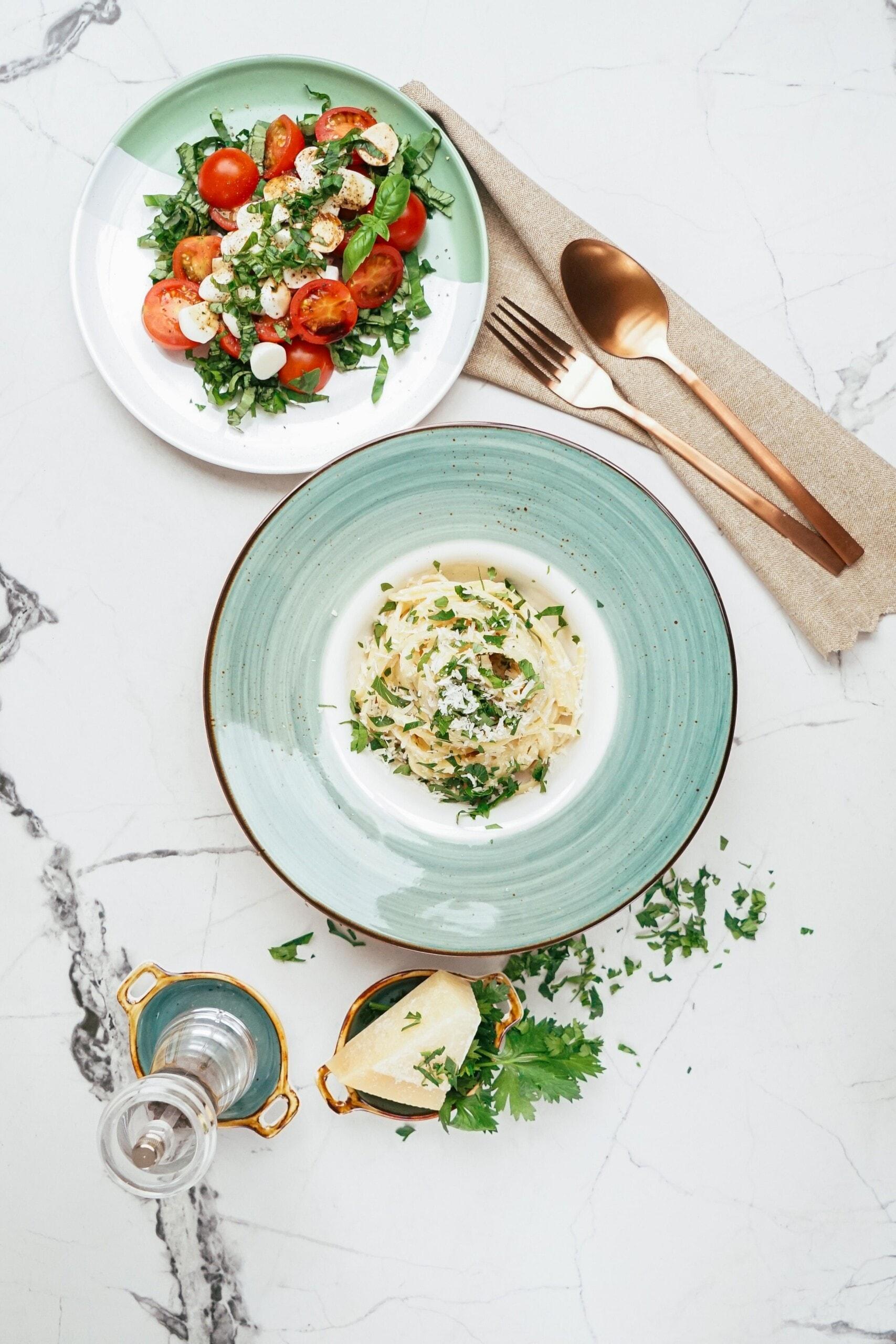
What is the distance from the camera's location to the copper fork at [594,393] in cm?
207

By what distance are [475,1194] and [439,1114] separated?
1.33 feet

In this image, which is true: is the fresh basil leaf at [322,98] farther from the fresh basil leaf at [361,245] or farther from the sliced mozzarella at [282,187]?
the fresh basil leaf at [361,245]

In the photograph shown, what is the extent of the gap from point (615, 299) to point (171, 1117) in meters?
2.08

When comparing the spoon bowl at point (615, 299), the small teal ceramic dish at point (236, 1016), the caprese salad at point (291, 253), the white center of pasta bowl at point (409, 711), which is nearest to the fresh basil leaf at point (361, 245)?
the caprese salad at point (291, 253)

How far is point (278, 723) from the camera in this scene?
1.95 meters

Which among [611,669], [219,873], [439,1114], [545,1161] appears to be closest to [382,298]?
[611,669]

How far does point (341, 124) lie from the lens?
1.95m

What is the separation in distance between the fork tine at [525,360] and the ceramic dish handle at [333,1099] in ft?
5.48

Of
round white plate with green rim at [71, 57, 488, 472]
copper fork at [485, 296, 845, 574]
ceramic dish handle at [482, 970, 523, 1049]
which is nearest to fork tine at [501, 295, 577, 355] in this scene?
copper fork at [485, 296, 845, 574]

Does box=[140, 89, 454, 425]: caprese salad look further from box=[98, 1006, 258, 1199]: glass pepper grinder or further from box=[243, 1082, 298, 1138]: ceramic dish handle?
box=[243, 1082, 298, 1138]: ceramic dish handle

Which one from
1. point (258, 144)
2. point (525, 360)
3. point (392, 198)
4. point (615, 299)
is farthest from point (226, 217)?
point (615, 299)

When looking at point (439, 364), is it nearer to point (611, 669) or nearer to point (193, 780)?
A: point (611, 669)

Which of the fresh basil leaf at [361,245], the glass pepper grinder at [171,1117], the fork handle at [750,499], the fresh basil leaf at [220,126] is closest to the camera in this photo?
the glass pepper grinder at [171,1117]

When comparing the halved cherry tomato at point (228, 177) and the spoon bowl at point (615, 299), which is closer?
the halved cherry tomato at point (228, 177)
